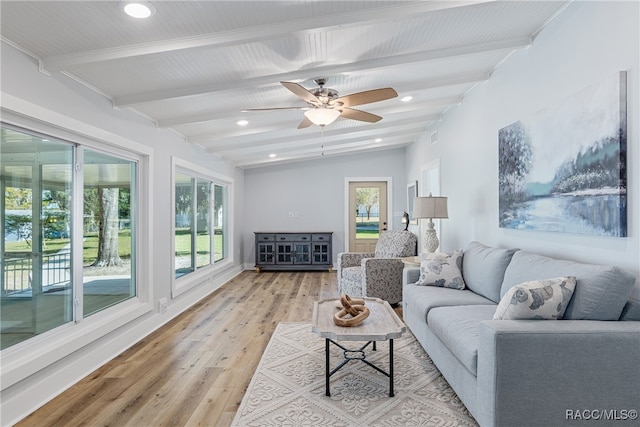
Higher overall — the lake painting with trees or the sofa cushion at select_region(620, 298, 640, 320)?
the lake painting with trees

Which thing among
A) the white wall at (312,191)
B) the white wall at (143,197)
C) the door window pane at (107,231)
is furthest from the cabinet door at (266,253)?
A: the door window pane at (107,231)

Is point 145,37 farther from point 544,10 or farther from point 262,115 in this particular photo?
point 544,10

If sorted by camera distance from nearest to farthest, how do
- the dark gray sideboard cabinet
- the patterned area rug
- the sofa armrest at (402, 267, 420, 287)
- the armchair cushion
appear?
1. the patterned area rug
2. the sofa armrest at (402, 267, 420, 287)
3. the armchair cushion
4. the dark gray sideboard cabinet

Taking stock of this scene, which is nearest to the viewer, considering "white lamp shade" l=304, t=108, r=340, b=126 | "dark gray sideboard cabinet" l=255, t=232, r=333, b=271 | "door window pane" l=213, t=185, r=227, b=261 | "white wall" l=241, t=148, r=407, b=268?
"white lamp shade" l=304, t=108, r=340, b=126

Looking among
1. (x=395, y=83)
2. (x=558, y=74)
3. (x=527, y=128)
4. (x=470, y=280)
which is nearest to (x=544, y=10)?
(x=558, y=74)

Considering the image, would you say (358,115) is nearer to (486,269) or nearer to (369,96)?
(369,96)

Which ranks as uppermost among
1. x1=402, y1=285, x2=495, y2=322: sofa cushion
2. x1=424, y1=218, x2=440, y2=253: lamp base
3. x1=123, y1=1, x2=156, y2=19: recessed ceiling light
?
x1=123, y1=1, x2=156, y2=19: recessed ceiling light

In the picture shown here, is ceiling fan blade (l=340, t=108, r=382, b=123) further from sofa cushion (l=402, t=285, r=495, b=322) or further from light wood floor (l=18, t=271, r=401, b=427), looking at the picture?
light wood floor (l=18, t=271, r=401, b=427)

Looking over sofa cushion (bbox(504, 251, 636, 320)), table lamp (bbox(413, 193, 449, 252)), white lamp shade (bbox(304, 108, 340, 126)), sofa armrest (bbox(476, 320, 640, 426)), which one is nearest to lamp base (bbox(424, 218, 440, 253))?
table lamp (bbox(413, 193, 449, 252))

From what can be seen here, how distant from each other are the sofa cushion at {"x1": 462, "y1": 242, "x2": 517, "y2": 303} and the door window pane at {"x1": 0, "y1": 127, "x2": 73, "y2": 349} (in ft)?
11.0

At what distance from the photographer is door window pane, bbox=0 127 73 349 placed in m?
2.28

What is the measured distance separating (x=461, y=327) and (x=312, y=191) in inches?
232

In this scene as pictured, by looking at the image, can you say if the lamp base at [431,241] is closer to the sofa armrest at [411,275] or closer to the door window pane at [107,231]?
the sofa armrest at [411,275]

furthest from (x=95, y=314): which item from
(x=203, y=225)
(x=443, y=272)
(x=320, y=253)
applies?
(x=320, y=253)
